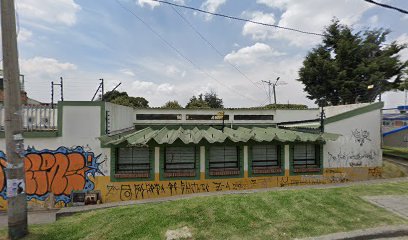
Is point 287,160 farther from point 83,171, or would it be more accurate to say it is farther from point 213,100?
point 213,100

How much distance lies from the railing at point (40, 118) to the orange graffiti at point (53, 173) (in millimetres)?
1115

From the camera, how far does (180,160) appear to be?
1162 centimetres

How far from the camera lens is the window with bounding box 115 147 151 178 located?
11.0 m

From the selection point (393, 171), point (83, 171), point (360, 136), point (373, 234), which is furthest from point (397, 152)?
point (83, 171)

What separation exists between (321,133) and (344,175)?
2.48 m

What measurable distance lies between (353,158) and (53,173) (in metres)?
13.6

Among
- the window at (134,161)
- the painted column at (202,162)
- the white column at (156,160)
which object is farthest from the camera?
the painted column at (202,162)

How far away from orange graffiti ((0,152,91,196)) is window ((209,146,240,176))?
531cm

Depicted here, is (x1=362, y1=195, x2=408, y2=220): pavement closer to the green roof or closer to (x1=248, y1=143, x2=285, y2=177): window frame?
the green roof

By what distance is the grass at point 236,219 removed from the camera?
5.37m

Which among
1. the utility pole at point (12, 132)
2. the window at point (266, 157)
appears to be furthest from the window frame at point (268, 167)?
the utility pole at point (12, 132)

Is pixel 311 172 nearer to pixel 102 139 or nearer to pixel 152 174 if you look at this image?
pixel 152 174

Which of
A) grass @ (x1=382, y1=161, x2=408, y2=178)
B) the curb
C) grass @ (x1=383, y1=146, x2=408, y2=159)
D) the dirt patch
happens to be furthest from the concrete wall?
the dirt patch

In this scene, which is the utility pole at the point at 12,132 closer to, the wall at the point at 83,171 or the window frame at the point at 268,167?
the wall at the point at 83,171
